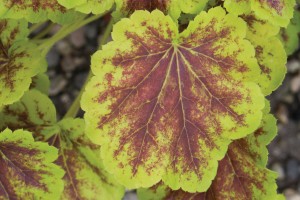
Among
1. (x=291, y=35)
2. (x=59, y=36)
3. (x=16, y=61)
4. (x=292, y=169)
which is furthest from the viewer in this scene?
(x=292, y=169)

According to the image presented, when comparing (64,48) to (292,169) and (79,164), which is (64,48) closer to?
(79,164)

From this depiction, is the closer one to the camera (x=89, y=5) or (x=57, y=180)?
(x=89, y=5)

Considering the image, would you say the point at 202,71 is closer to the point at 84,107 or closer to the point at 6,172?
the point at 84,107

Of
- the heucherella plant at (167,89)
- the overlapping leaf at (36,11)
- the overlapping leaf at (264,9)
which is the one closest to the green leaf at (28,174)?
the heucherella plant at (167,89)

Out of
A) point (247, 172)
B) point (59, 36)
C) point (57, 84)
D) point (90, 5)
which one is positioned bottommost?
point (247, 172)

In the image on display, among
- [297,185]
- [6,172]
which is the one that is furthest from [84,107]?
[297,185]

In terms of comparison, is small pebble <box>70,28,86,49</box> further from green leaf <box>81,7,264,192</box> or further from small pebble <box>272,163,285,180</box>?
green leaf <box>81,7,264,192</box>

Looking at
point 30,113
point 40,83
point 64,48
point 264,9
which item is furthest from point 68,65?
point 264,9
